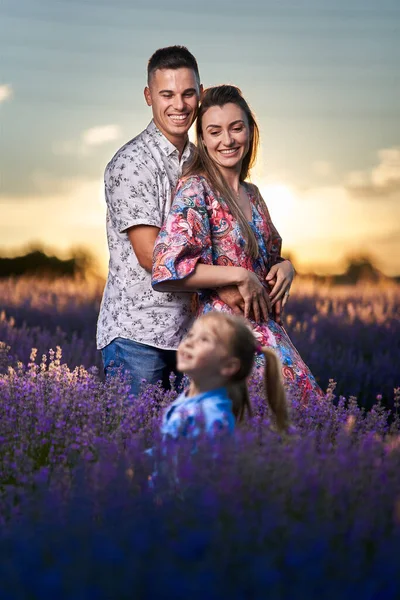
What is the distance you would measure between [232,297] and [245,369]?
3.06 ft

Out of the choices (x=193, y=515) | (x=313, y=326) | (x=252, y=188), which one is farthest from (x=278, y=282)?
(x=313, y=326)

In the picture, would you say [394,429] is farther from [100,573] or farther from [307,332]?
[307,332]

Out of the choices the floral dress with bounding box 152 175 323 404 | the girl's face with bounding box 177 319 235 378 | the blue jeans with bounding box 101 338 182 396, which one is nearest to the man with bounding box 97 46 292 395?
the blue jeans with bounding box 101 338 182 396

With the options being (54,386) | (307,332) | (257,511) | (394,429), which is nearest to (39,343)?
(307,332)

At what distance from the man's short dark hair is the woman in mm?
297

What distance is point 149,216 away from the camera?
411 centimetres

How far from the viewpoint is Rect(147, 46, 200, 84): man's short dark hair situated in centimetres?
421

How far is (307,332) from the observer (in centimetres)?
723

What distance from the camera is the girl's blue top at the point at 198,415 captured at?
2.66 meters

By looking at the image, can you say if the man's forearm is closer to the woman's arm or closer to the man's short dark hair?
the woman's arm

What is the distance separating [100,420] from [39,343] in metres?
2.91

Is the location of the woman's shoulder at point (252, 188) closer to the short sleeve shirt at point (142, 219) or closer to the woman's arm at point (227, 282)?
the short sleeve shirt at point (142, 219)

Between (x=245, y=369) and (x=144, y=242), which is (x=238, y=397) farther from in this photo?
(x=144, y=242)

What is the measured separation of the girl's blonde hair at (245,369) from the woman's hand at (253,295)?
2.19ft
